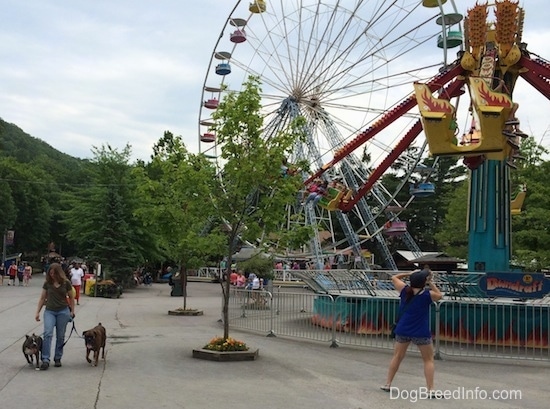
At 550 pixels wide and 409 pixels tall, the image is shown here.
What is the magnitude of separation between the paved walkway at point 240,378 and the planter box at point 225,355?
8.0 inches

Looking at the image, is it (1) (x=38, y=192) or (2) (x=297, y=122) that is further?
(1) (x=38, y=192)

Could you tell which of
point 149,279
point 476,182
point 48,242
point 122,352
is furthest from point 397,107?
point 48,242

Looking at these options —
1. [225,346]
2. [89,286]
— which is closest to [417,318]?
[225,346]

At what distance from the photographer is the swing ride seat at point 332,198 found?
66.6ft

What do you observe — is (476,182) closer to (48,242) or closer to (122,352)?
(122,352)

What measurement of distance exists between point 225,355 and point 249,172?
9.73 ft

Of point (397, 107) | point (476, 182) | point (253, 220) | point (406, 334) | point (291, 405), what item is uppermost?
point (397, 107)

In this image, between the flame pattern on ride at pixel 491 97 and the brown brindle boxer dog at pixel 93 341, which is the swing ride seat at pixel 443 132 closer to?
the flame pattern on ride at pixel 491 97

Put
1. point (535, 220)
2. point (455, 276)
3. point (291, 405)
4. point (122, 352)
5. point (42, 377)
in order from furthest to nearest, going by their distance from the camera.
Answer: point (535, 220) → point (455, 276) → point (122, 352) → point (42, 377) → point (291, 405)

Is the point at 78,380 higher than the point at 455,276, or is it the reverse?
the point at 455,276

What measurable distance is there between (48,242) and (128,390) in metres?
61.4

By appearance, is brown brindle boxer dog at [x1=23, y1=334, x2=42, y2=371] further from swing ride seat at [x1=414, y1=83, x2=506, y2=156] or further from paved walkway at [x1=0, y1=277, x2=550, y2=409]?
swing ride seat at [x1=414, y1=83, x2=506, y2=156]

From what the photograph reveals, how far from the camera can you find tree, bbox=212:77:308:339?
10.8 m

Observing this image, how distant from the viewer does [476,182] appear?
50.3 feet
